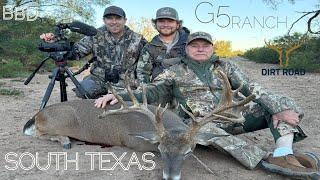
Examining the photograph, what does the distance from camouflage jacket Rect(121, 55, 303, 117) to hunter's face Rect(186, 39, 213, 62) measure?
0.24ft

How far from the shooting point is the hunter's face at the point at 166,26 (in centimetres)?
685

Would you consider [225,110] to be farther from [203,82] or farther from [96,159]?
[96,159]

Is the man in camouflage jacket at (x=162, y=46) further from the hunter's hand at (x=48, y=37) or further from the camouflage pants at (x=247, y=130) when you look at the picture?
the camouflage pants at (x=247, y=130)

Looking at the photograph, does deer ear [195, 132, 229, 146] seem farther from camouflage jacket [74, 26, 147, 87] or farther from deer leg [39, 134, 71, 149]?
camouflage jacket [74, 26, 147, 87]

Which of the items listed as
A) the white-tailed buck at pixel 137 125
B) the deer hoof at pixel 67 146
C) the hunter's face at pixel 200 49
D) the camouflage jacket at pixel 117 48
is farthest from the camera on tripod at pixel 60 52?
the hunter's face at pixel 200 49

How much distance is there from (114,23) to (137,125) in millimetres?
2359

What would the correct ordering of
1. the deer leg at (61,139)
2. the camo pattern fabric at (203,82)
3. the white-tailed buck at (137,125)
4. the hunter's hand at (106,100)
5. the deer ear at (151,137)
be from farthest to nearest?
the deer leg at (61,139) → the camo pattern fabric at (203,82) → the hunter's hand at (106,100) → the deer ear at (151,137) → the white-tailed buck at (137,125)

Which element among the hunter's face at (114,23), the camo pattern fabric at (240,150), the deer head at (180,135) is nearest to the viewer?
the deer head at (180,135)

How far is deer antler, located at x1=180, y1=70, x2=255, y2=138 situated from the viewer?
4613 mm

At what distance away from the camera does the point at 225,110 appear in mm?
4879

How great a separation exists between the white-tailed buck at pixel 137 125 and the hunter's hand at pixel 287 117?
1.89ft

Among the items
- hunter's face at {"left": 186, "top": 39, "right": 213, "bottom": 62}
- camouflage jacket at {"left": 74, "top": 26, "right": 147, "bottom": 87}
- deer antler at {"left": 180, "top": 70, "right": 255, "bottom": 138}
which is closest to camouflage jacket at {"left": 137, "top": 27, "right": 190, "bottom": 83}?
camouflage jacket at {"left": 74, "top": 26, "right": 147, "bottom": 87}

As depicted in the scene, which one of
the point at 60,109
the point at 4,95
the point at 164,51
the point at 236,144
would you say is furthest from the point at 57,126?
the point at 4,95

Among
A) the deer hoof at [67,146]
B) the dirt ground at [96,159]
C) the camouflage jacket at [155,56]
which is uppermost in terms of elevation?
the camouflage jacket at [155,56]
